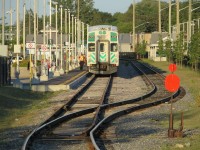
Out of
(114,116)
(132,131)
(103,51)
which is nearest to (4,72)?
(103,51)

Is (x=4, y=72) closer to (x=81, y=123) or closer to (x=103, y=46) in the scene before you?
(x=103, y=46)

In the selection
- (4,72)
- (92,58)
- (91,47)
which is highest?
(91,47)

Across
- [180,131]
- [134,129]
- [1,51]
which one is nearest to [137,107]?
[134,129]

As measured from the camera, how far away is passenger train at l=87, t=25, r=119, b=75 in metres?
42.7

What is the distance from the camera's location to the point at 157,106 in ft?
78.5

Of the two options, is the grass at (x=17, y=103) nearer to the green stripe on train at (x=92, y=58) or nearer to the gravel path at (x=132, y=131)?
the gravel path at (x=132, y=131)

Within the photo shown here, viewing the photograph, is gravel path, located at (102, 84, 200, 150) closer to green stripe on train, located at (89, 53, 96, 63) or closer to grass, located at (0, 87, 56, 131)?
grass, located at (0, 87, 56, 131)

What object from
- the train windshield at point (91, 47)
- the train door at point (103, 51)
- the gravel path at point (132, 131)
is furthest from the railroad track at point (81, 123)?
the train windshield at point (91, 47)

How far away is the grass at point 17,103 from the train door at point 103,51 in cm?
1268

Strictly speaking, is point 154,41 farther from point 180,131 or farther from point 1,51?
point 180,131

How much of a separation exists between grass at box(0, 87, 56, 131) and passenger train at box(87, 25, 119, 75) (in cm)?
1242

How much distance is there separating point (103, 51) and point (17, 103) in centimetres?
1952

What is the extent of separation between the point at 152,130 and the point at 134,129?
52 centimetres

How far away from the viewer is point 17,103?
970 inches
